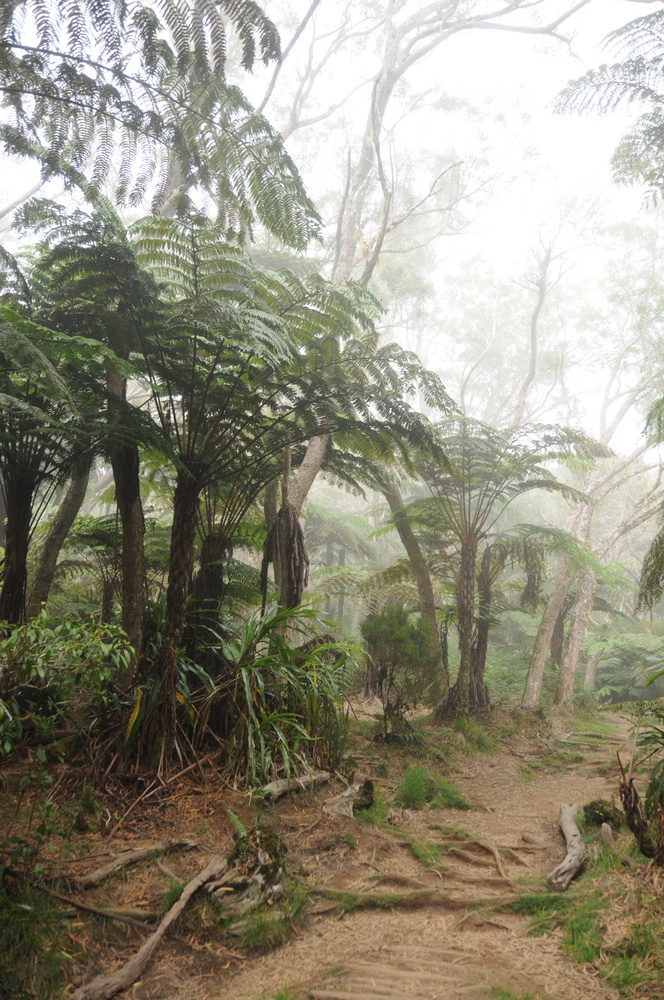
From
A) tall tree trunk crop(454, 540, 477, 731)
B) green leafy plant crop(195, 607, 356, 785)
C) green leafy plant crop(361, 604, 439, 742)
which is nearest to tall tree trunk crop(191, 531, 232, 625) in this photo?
green leafy plant crop(195, 607, 356, 785)

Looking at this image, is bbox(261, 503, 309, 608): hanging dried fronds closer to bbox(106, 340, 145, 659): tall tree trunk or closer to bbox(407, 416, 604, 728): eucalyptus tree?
bbox(106, 340, 145, 659): tall tree trunk

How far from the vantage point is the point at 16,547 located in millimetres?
4199

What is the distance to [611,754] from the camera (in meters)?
7.38

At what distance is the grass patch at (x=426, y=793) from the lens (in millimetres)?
4875

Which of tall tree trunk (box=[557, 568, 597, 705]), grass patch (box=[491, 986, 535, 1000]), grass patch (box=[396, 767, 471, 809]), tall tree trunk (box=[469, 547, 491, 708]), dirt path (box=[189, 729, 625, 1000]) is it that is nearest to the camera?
grass patch (box=[491, 986, 535, 1000])

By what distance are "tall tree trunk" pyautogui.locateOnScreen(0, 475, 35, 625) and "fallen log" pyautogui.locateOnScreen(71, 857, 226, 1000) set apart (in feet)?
7.39

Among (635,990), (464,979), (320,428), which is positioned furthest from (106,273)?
(635,990)

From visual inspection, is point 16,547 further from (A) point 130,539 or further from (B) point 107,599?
(B) point 107,599

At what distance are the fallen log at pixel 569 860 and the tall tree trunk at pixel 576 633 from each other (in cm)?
747

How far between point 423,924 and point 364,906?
12.7 inches

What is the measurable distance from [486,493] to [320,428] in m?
3.74

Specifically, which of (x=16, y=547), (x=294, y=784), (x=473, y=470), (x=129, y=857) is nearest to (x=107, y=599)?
(x=16, y=547)

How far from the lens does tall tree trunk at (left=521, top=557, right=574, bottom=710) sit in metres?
9.83

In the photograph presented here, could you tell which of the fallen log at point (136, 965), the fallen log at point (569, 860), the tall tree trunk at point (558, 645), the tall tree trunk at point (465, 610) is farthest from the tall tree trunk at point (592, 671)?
the fallen log at point (136, 965)
